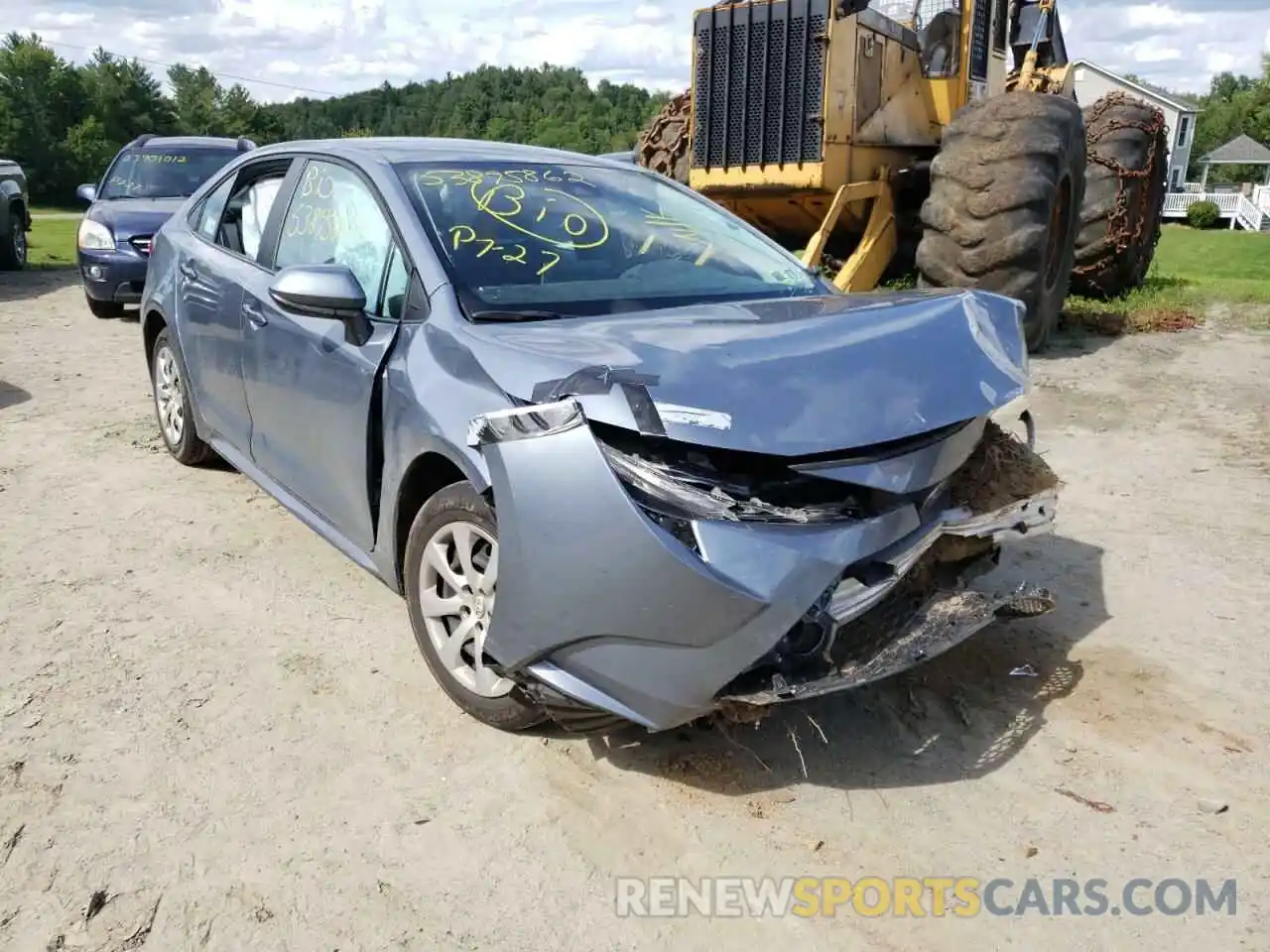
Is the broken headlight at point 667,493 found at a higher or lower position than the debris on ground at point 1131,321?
higher

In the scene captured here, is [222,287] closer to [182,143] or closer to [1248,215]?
[182,143]

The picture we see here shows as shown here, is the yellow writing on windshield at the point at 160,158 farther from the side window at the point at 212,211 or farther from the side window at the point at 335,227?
the side window at the point at 335,227

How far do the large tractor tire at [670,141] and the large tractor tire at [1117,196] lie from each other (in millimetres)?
3739

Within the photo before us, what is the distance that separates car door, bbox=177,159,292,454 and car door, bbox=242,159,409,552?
179mm

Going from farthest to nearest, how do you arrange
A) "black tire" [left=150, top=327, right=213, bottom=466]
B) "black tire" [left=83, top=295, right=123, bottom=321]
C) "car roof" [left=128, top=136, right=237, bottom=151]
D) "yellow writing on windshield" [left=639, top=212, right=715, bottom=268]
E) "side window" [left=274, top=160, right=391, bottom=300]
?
"car roof" [left=128, top=136, right=237, bottom=151] < "black tire" [left=83, top=295, right=123, bottom=321] < "black tire" [left=150, top=327, right=213, bottom=466] < "yellow writing on windshield" [left=639, top=212, right=715, bottom=268] < "side window" [left=274, top=160, right=391, bottom=300]

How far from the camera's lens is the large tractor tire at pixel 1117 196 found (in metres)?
10.1

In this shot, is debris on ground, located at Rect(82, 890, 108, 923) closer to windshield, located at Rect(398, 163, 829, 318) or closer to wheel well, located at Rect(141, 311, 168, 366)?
windshield, located at Rect(398, 163, 829, 318)

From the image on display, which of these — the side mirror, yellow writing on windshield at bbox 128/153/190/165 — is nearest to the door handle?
the side mirror

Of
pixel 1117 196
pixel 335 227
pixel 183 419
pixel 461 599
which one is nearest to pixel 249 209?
pixel 335 227

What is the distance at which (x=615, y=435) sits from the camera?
2.54 metres

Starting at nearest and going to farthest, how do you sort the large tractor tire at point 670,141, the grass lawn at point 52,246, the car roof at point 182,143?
the large tractor tire at point 670,141 → the car roof at point 182,143 → the grass lawn at point 52,246

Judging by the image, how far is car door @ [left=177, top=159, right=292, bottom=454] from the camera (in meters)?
4.42

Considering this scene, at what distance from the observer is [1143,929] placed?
239 cm

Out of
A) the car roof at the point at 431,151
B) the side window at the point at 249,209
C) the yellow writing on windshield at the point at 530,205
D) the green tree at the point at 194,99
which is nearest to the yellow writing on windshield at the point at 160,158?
the side window at the point at 249,209
